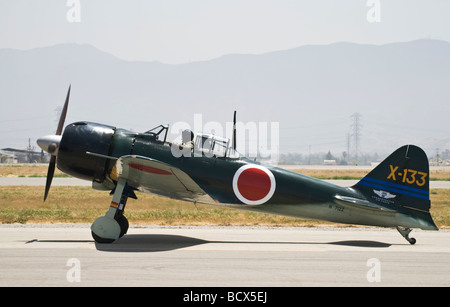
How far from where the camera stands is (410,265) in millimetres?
10891

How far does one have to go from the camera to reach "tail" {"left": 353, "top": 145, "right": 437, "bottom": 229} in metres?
13.6

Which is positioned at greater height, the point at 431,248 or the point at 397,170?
the point at 397,170

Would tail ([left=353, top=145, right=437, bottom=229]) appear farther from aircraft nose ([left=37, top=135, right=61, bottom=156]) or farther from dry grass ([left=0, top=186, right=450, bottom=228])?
aircraft nose ([left=37, top=135, right=61, bottom=156])

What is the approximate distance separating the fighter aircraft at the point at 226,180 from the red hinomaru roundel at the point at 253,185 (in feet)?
0.08

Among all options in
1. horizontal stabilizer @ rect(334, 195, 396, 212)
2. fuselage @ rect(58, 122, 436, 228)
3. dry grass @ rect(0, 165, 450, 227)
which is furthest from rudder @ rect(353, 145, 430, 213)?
dry grass @ rect(0, 165, 450, 227)

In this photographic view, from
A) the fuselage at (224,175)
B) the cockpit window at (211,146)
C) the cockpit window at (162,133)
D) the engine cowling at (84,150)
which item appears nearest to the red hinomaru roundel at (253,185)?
the fuselage at (224,175)

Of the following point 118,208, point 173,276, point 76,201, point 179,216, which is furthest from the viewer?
point 76,201

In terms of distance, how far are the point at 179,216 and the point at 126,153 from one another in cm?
746

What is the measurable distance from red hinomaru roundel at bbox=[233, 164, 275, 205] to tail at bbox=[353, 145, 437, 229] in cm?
259

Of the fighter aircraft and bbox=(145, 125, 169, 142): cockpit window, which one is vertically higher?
bbox=(145, 125, 169, 142): cockpit window

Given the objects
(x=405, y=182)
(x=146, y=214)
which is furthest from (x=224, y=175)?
(x=146, y=214)

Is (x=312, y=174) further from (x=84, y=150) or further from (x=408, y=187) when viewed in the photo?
(x=84, y=150)
